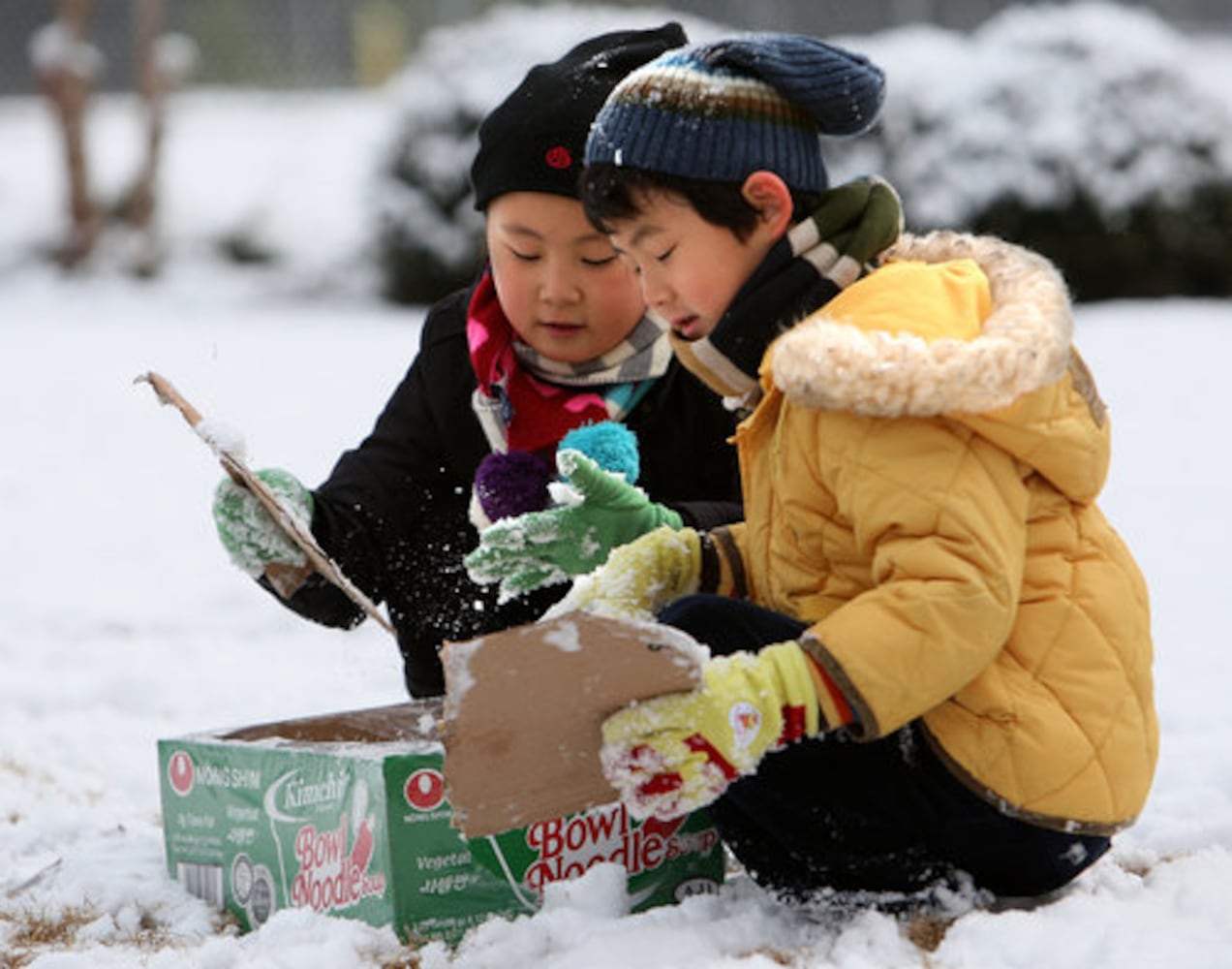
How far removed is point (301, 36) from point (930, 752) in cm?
1454

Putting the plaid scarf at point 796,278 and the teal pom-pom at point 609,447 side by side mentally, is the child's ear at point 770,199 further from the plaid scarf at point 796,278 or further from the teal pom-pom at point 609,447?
the teal pom-pom at point 609,447

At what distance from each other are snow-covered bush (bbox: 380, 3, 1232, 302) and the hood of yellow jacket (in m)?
7.02

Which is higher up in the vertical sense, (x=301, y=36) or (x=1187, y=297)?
(x=301, y=36)

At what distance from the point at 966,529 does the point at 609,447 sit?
746mm

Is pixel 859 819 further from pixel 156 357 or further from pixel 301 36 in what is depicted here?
pixel 301 36

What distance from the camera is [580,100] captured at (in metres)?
2.51

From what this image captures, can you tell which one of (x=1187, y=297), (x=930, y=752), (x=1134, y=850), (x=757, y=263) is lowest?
(x=1187, y=297)

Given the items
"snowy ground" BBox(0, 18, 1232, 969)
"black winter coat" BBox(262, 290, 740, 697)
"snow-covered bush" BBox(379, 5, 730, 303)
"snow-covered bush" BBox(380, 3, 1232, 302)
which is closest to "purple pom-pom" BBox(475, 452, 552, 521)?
"black winter coat" BBox(262, 290, 740, 697)

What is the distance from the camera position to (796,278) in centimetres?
194

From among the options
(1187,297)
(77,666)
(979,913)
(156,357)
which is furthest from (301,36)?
(979,913)

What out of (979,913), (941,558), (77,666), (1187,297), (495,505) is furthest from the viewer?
(1187,297)

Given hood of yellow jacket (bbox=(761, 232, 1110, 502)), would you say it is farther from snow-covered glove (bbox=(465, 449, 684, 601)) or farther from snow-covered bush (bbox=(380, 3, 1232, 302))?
snow-covered bush (bbox=(380, 3, 1232, 302))

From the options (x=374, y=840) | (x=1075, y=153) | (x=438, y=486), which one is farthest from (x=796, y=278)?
(x=1075, y=153)

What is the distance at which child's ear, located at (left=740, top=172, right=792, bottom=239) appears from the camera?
1962mm
